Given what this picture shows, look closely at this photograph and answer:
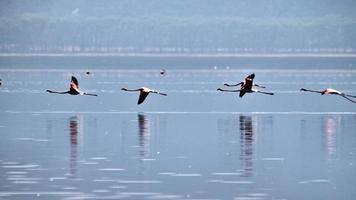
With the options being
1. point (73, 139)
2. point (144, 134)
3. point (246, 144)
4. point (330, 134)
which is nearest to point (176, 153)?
point (246, 144)

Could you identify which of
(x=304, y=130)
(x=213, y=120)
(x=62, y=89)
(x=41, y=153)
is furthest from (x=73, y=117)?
(x=62, y=89)

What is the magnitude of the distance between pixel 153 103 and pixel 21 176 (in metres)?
40.7

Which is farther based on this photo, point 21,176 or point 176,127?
point 176,127

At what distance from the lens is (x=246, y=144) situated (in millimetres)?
45812

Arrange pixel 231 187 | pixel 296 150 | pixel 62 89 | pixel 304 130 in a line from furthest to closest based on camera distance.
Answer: pixel 62 89
pixel 304 130
pixel 296 150
pixel 231 187

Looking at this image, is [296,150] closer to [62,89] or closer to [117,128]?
[117,128]

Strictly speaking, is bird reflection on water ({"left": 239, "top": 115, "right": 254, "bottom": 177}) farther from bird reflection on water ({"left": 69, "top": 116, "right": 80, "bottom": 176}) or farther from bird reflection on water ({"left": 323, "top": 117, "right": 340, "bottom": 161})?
bird reflection on water ({"left": 69, "top": 116, "right": 80, "bottom": 176})

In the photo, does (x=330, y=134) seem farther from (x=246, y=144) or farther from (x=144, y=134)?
(x=144, y=134)

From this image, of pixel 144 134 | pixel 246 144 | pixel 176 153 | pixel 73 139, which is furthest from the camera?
pixel 144 134

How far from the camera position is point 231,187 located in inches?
1371

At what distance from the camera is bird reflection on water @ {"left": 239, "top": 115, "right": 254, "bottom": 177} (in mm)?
38625

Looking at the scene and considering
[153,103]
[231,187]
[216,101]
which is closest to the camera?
[231,187]

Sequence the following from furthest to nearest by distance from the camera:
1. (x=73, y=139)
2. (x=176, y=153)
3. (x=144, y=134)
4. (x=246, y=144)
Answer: (x=144, y=134) → (x=73, y=139) → (x=246, y=144) → (x=176, y=153)

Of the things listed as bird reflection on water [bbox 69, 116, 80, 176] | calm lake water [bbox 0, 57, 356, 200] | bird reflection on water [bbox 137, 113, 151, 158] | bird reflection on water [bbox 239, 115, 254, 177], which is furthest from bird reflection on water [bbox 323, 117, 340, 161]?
bird reflection on water [bbox 69, 116, 80, 176]
